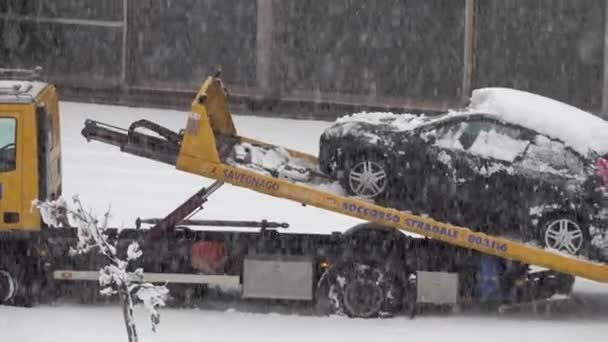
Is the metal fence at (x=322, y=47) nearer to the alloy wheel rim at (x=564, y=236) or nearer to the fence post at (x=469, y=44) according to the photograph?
the fence post at (x=469, y=44)

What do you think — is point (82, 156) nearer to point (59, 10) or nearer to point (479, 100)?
point (59, 10)

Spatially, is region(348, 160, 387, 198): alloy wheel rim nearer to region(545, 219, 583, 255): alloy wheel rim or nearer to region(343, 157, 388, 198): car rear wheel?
region(343, 157, 388, 198): car rear wheel

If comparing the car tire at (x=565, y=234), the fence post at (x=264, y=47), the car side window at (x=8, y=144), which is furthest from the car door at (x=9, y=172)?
the fence post at (x=264, y=47)

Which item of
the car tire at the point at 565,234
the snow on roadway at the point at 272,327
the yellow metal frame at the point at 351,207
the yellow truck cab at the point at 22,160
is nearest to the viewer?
the snow on roadway at the point at 272,327

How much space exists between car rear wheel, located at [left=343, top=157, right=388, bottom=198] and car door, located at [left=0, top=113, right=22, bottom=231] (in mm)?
3253

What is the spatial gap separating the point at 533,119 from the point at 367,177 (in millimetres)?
1777

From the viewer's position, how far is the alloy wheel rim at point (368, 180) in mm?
14836

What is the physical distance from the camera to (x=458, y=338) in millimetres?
14273

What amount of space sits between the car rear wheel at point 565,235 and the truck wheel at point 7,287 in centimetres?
535

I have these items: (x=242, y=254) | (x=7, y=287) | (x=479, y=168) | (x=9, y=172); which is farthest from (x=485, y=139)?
(x=7, y=287)

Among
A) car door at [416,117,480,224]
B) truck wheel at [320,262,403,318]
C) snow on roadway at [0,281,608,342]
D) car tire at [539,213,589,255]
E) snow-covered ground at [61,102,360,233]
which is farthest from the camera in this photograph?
snow-covered ground at [61,102,360,233]

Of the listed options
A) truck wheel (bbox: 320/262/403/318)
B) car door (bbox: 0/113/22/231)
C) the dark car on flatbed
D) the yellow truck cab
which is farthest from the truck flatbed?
car door (bbox: 0/113/22/231)

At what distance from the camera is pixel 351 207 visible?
14.5 meters

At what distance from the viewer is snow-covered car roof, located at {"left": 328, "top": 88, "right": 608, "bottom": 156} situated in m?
14.9
